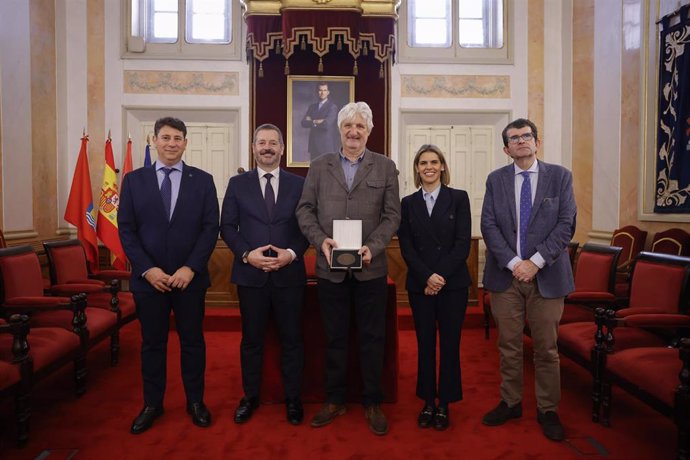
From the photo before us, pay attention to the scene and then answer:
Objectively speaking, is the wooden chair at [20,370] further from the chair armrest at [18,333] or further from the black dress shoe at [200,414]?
the black dress shoe at [200,414]

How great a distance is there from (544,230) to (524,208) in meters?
0.15

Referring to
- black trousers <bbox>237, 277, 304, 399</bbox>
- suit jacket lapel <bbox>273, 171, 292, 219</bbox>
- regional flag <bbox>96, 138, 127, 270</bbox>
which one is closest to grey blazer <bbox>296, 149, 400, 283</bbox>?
suit jacket lapel <bbox>273, 171, 292, 219</bbox>

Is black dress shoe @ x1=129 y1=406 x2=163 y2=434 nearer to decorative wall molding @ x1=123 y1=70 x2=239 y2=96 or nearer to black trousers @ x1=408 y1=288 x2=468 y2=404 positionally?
black trousers @ x1=408 y1=288 x2=468 y2=404

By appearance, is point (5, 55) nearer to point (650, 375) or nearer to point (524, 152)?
point (524, 152)

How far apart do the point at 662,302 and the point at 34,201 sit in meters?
5.88

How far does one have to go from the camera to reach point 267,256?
2643 mm

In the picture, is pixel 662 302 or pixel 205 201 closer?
pixel 205 201

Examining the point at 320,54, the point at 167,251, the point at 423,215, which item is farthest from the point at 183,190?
the point at 320,54

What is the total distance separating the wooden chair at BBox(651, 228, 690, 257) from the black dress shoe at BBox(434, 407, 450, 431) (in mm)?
2892

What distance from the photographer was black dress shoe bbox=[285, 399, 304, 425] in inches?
107

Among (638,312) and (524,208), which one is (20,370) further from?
(638,312)

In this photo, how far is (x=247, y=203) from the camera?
2.70 meters

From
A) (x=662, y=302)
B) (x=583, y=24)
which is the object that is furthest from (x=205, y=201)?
(x=583, y=24)

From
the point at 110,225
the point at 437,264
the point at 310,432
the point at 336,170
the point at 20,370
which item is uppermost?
the point at 336,170
